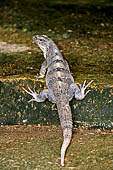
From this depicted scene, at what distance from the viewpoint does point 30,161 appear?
5359 millimetres

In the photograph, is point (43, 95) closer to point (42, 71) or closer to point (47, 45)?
point (42, 71)

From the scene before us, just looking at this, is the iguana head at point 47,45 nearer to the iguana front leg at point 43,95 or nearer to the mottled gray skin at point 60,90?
the mottled gray skin at point 60,90

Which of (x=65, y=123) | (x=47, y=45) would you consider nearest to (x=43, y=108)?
(x=65, y=123)

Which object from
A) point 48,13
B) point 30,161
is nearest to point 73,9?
point 48,13

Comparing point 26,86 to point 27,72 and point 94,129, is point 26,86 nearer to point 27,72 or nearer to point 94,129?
point 27,72

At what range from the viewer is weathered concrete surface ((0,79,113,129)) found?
6.29 m

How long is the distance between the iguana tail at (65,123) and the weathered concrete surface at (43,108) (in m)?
0.51

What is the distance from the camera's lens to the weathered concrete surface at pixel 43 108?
20.6ft

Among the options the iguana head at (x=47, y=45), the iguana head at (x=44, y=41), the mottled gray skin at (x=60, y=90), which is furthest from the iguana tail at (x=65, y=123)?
the iguana head at (x=44, y=41)

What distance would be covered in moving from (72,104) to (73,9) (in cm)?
536

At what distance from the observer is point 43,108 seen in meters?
6.50

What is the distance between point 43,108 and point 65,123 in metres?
0.95

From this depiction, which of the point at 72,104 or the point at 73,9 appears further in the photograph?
the point at 73,9

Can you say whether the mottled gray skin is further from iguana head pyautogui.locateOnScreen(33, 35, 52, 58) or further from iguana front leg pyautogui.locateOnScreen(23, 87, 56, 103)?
iguana head pyautogui.locateOnScreen(33, 35, 52, 58)
